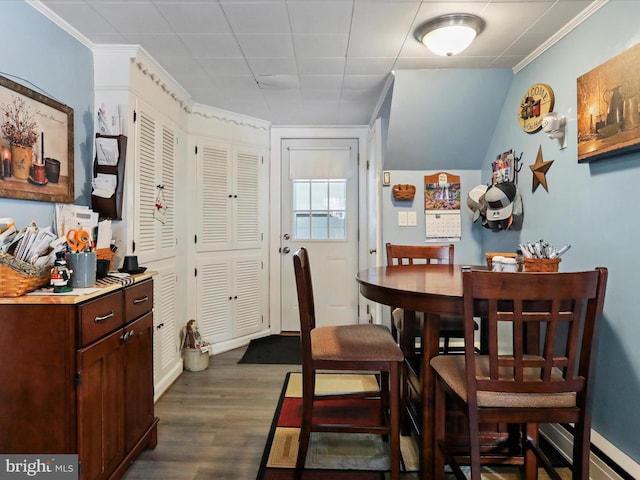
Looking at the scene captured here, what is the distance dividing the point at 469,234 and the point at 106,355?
105 inches

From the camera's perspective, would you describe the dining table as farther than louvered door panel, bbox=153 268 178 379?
No

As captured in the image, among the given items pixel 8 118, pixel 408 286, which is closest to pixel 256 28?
pixel 8 118

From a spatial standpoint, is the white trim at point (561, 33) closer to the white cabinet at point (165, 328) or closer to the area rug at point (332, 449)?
the area rug at point (332, 449)

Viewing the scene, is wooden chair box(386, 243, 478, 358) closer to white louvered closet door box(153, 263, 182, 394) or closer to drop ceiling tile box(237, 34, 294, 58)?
drop ceiling tile box(237, 34, 294, 58)

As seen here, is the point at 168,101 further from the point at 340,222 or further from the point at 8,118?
the point at 340,222

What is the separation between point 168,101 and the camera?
267 centimetres

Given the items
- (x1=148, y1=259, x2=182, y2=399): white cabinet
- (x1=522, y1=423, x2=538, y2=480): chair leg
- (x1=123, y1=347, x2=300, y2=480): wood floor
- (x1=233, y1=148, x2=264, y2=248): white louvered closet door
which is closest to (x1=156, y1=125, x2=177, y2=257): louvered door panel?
(x1=148, y1=259, x2=182, y2=399): white cabinet

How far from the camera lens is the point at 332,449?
6.11ft

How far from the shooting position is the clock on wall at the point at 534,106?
2.13 meters

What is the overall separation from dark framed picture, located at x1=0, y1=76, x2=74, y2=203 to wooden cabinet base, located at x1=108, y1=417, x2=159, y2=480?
1231 mm

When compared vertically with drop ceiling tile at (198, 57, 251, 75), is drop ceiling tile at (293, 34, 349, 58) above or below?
below

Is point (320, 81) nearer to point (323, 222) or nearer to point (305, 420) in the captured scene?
point (323, 222)

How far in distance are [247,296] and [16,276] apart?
2.37 metres

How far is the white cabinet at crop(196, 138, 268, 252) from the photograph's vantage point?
322 centimetres
